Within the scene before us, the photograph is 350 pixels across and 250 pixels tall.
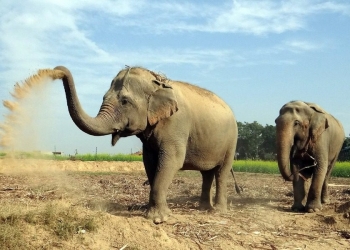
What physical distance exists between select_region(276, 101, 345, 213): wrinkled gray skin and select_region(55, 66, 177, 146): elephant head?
12.6ft

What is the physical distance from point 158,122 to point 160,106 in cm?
31

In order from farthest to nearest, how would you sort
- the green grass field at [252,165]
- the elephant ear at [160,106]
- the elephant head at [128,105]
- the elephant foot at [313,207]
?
1. the green grass field at [252,165]
2. the elephant foot at [313,207]
3. the elephant ear at [160,106]
4. the elephant head at [128,105]

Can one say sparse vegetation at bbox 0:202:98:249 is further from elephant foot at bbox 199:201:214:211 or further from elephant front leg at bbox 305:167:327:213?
elephant front leg at bbox 305:167:327:213

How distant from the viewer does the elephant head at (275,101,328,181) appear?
1244cm

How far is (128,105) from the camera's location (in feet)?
30.3

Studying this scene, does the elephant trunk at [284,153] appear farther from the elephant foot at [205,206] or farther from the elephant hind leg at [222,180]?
the elephant foot at [205,206]

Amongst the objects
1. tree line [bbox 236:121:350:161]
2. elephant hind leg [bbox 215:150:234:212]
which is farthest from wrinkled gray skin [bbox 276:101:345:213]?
tree line [bbox 236:121:350:161]

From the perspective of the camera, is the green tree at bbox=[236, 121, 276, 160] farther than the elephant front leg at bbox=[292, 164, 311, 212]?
Yes

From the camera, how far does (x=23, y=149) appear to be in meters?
8.48

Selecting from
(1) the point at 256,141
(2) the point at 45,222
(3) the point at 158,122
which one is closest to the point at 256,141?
(1) the point at 256,141

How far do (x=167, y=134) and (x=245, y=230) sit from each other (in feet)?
7.34

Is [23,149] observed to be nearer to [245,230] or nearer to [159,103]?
[159,103]

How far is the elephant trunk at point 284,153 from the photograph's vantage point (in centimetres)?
1191

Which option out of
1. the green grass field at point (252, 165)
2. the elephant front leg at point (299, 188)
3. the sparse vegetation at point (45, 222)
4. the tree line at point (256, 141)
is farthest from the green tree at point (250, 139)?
the sparse vegetation at point (45, 222)
